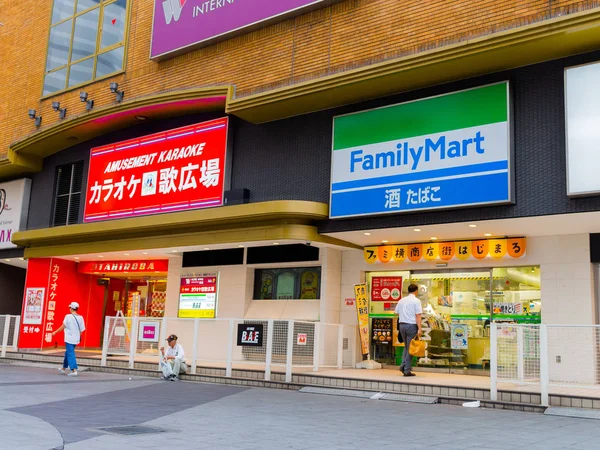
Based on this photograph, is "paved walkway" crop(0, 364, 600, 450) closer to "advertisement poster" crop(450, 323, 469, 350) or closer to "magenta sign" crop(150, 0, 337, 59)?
"advertisement poster" crop(450, 323, 469, 350)

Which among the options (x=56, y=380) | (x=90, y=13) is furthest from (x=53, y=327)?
(x=90, y=13)

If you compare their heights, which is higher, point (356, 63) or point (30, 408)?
point (356, 63)

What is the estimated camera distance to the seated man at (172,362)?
13.6m

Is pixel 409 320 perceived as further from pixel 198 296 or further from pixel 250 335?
pixel 198 296

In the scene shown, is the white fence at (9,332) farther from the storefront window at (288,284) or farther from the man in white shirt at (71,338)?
the storefront window at (288,284)

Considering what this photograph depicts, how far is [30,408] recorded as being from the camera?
28.7 ft

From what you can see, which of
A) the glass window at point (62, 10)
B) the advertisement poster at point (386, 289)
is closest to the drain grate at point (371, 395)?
the advertisement poster at point (386, 289)

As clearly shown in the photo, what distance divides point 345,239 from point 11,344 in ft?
37.8

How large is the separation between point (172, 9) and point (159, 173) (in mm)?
4097

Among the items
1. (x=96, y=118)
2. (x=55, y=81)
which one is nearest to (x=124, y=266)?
(x=96, y=118)

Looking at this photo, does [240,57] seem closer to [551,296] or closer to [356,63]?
[356,63]

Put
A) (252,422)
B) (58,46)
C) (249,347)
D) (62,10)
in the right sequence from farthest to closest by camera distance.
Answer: (62,10) → (58,46) → (249,347) → (252,422)

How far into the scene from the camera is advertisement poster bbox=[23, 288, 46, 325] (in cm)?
1966

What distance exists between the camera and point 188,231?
16.0 meters
